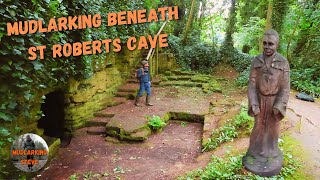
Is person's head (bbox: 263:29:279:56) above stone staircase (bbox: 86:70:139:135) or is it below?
above

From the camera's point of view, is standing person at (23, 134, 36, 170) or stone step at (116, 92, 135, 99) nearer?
standing person at (23, 134, 36, 170)

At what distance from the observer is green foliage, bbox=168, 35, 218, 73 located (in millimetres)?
14805

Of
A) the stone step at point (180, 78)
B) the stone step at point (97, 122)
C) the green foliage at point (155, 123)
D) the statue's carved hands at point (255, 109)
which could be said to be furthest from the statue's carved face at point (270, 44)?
the stone step at point (180, 78)

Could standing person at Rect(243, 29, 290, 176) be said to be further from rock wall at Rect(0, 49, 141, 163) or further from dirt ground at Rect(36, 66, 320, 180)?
rock wall at Rect(0, 49, 141, 163)

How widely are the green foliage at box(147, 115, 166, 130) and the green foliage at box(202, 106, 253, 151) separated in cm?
167

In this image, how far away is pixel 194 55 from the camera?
1529 centimetres

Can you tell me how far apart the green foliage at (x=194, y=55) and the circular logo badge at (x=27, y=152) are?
36.1ft

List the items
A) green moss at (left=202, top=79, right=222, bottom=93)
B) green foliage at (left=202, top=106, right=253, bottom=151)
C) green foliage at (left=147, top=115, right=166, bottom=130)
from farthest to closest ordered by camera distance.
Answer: green moss at (left=202, top=79, right=222, bottom=93) → green foliage at (left=147, top=115, right=166, bottom=130) → green foliage at (left=202, top=106, right=253, bottom=151)

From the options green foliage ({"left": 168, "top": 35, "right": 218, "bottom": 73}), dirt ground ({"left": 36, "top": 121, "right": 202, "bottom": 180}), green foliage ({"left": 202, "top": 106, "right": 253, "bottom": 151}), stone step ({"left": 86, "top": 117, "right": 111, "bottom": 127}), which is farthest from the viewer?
green foliage ({"left": 168, "top": 35, "right": 218, "bottom": 73})

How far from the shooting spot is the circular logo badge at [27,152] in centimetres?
436

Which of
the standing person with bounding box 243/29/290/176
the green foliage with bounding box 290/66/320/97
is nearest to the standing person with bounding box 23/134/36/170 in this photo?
the standing person with bounding box 243/29/290/176

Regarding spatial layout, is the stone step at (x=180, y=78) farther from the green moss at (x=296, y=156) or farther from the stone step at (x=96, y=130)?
the green moss at (x=296, y=156)

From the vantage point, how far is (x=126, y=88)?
1016 cm

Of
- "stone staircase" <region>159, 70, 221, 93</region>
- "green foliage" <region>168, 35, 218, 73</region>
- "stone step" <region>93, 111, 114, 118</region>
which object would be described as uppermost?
"green foliage" <region>168, 35, 218, 73</region>
